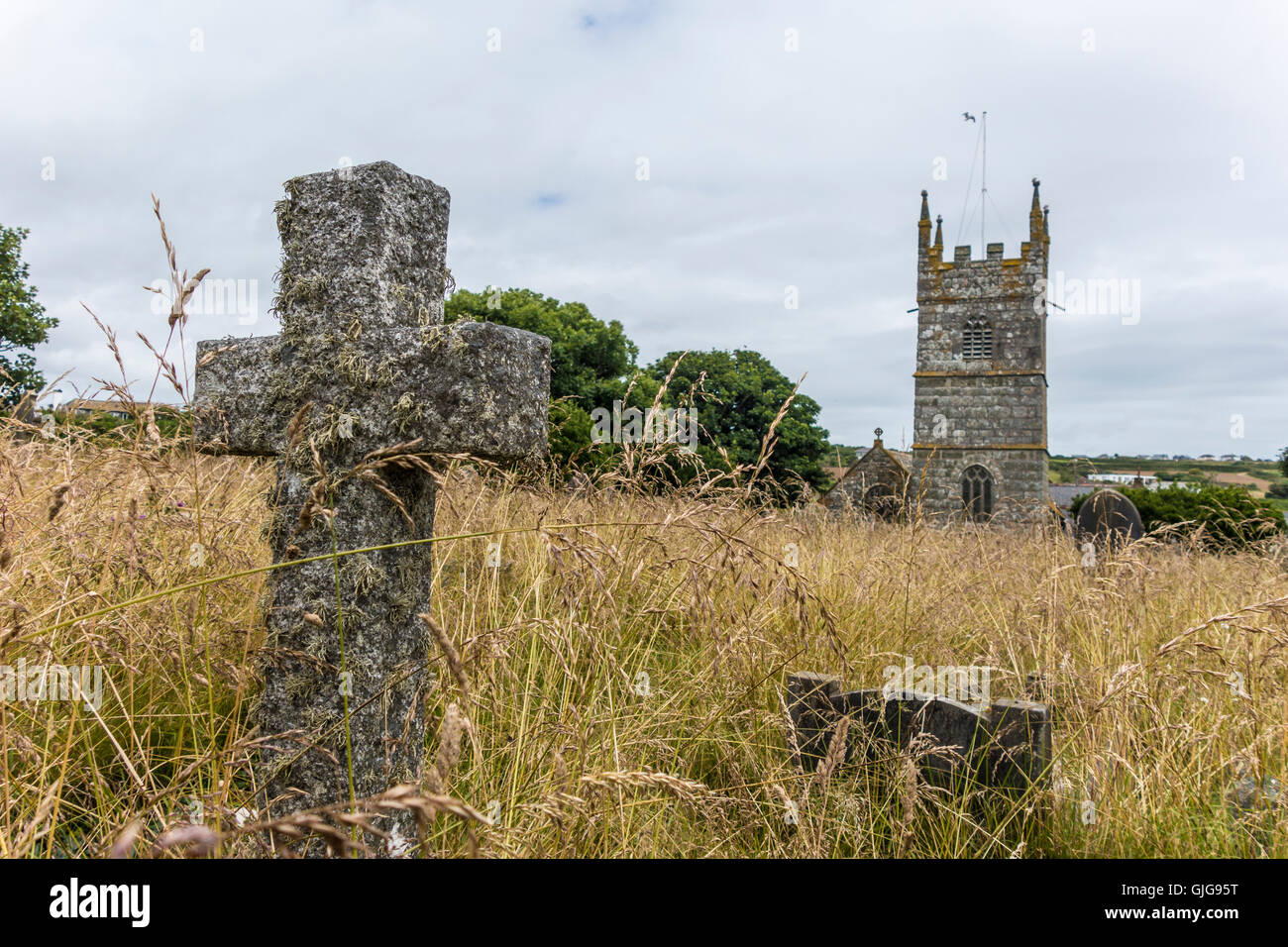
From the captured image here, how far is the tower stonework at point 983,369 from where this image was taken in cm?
2459

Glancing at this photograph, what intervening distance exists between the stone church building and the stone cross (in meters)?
23.8

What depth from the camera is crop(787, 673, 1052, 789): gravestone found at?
2404 mm

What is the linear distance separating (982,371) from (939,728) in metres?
25.1

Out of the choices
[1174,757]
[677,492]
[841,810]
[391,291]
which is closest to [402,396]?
[391,291]

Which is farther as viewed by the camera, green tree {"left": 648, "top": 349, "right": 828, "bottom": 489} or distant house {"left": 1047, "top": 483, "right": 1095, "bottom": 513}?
distant house {"left": 1047, "top": 483, "right": 1095, "bottom": 513}

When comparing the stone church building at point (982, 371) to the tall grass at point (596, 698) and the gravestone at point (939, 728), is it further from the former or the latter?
the gravestone at point (939, 728)

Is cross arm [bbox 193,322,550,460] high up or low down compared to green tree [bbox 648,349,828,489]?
down

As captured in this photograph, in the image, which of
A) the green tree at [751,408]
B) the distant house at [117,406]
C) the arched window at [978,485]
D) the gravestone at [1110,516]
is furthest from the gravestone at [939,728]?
the green tree at [751,408]

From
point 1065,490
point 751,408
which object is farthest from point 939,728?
point 1065,490

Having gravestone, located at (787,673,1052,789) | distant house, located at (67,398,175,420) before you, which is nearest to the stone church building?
gravestone, located at (787,673,1052,789)

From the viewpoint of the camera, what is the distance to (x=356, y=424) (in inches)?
77.0

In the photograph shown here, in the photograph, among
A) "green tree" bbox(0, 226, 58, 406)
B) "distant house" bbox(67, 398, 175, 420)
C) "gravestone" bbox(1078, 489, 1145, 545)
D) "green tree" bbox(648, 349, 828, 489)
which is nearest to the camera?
"distant house" bbox(67, 398, 175, 420)

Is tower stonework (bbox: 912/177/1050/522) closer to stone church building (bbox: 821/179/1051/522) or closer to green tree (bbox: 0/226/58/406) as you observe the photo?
stone church building (bbox: 821/179/1051/522)
